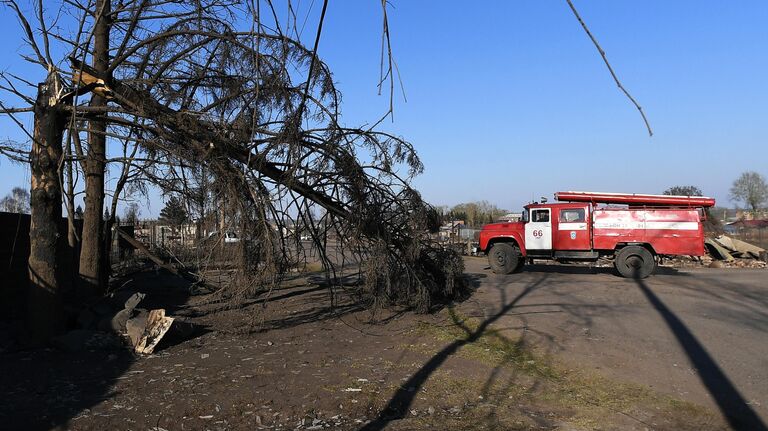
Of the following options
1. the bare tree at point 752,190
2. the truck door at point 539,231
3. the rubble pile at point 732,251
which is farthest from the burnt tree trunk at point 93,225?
the bare tree at point 752,190

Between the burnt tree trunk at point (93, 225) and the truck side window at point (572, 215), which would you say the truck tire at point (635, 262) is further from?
the burnt tree trunk at point (93, 225)

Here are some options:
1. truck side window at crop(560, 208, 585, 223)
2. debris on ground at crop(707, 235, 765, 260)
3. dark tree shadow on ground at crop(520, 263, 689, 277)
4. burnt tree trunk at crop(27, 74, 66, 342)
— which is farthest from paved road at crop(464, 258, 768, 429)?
debris on ground at crop(707, 235, 765, 260)

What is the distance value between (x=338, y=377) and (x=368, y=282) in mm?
3761

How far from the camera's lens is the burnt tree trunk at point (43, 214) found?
27.7ft

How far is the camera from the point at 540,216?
19.5m

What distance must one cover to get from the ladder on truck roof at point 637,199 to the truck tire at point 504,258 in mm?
2719

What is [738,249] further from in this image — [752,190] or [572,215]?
[752,190]

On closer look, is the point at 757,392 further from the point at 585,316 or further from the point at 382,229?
the point at 382,229

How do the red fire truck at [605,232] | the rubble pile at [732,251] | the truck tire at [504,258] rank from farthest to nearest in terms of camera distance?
1. the rubble pile at [732,251]
2. the truck tire at [504,258]
3. the red fire truck at [605,232]

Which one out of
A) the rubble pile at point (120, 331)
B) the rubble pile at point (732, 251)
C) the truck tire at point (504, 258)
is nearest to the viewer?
the rubble pile at point (120, 331)

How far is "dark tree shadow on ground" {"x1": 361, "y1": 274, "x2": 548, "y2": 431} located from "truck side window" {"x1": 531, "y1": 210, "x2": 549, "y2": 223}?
29.2 ft

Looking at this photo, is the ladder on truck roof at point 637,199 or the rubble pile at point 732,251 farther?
the rubble pile at point 732,251

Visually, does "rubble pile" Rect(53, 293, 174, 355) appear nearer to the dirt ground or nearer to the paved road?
the dirt ground

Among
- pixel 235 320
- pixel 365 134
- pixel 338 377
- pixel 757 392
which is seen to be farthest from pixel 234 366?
pixel 757 392
